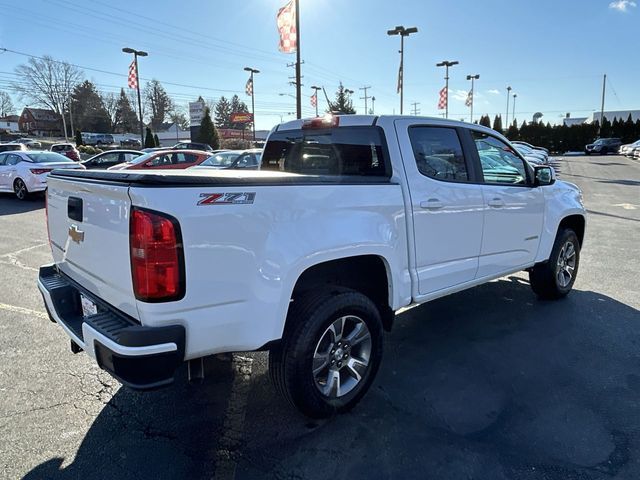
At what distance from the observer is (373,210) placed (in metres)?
2.97

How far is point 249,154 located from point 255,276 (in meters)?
13.4

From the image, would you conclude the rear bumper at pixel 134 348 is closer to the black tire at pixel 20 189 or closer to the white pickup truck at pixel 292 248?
the white pickup truck at pixel 292 248

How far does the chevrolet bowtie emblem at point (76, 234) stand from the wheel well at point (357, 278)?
1.31 metres

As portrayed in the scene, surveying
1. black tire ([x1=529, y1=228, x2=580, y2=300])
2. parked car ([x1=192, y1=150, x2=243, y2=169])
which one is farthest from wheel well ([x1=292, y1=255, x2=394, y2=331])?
parked car ([x1=192, y1=150, x2=243, y2=169])

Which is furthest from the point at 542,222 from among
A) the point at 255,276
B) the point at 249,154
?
the point at 249,154

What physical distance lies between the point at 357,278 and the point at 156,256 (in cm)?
156

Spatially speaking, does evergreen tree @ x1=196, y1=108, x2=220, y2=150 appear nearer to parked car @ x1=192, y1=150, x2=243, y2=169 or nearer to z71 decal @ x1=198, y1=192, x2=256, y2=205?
parked car @ x1=192, y1=150, x2=243, y2=169

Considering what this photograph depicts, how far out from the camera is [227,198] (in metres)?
2.26

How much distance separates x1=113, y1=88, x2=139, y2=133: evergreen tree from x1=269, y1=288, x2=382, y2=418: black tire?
352 feet

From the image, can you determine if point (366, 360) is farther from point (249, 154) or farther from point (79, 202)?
point (249, 154)

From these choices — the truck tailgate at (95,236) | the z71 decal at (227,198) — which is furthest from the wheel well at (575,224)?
the truck tailgate at (95,236)

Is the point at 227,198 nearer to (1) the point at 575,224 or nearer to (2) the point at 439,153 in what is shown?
(2) the point at 439,153

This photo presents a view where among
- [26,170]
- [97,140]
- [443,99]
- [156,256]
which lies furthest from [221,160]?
[97,140]

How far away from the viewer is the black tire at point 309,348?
2.67 m
